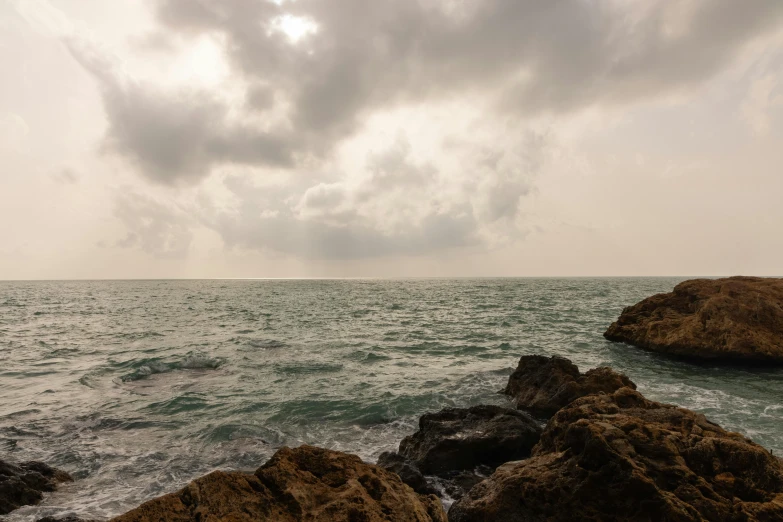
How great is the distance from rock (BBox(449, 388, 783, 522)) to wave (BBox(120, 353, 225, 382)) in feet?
60.8

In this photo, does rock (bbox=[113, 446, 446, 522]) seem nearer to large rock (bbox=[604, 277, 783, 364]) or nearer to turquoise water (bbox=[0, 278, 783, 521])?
turquoise water (bbox=[0, 278, 783, 521])

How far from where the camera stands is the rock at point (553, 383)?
1273 centimetres

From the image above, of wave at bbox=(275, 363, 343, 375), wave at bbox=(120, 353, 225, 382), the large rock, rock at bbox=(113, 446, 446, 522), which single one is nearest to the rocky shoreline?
rock at bbox=(113, 446, 446, 522)

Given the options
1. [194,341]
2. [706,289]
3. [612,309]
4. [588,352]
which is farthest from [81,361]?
[612,309]

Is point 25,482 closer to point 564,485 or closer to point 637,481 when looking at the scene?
point 564,485

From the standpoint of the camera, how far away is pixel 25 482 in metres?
8.77

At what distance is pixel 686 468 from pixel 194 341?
29.9 meters

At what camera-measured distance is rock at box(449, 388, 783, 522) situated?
17.8 feet

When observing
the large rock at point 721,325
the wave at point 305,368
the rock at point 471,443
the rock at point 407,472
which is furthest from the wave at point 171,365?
the large rock at point 721,325

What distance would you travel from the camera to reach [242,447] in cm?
1162

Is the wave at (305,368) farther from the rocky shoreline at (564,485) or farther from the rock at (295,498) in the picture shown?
the rock at (295,498)

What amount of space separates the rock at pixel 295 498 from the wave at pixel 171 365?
713 inches

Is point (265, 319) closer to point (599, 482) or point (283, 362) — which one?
point (283, 362)

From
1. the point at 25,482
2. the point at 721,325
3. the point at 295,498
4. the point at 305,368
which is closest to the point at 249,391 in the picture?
the point at 305,368
